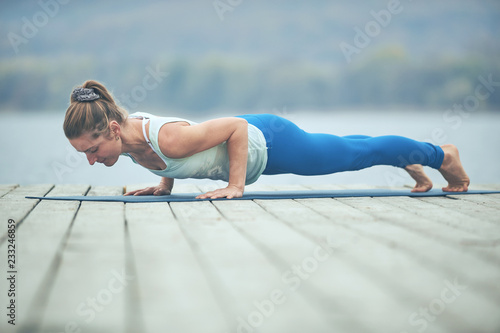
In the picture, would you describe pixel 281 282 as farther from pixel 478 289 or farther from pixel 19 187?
pixel 19 187

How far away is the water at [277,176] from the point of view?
5.17m

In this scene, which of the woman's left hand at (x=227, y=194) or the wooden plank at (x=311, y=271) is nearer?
the wooden plank at (x=311, y=271)

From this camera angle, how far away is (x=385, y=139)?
2.83 meters

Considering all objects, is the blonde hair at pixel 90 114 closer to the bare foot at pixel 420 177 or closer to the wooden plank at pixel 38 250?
the wooden plank at pixel 38 250

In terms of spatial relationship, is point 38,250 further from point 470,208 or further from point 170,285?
point 470,208

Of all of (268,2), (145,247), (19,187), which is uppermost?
(268,2)

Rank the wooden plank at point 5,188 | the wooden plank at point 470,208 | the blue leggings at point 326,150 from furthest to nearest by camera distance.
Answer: the wooden plank at point 5,188 → the blue leggings at point 326,150 → the wooden plank at point 470,208

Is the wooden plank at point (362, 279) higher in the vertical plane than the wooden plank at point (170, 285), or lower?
higher

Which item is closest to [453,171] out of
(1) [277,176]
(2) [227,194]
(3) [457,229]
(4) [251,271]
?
(3) [457,229]

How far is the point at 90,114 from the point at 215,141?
0.56 metres

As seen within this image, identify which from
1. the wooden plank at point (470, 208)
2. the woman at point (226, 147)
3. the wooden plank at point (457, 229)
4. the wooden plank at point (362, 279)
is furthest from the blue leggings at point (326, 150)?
the wooden plank at point (362, 279)

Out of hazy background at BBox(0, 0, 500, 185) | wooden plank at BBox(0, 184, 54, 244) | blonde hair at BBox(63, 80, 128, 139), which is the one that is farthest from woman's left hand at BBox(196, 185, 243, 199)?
hazy background at BBox(0, 0, 500, 185)

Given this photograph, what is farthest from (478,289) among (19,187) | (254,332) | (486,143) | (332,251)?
(486,143)

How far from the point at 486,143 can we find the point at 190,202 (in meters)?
9.51
